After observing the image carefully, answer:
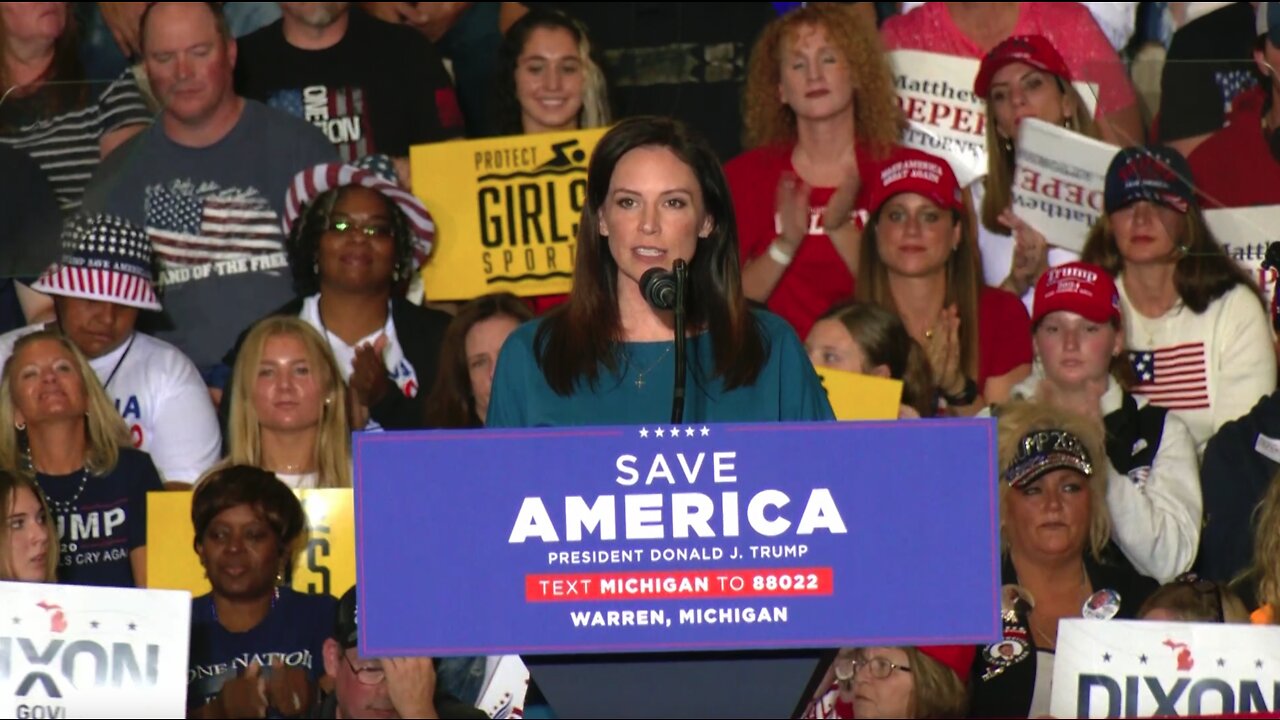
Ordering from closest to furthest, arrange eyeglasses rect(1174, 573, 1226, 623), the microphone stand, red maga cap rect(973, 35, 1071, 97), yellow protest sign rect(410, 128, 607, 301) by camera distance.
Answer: the microphone stand, eyeglasses rect(1174, 573, 1226, 623), red maga cap rect(973, 35, 1071, 97), yellow protest sign rect(410, 128, 607, 301)

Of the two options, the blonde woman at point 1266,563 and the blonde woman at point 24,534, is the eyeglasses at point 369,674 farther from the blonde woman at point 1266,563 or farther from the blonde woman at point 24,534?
the blonde woman at point 1266,563

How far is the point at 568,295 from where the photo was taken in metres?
5.05

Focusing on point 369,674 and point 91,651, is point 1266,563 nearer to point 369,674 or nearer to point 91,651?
point 369,674

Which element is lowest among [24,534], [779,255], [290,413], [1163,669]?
[1163,669]

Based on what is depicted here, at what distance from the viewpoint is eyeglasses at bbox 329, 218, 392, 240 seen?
647 centimetres

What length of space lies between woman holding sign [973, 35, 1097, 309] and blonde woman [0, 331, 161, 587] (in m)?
2.68

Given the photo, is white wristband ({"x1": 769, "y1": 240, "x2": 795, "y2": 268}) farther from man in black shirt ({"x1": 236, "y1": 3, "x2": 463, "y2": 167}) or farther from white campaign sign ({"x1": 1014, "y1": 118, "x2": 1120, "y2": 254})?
man in black shirt ({"x1": 236, "y1": 3, "x2": 463, "y2": 167})

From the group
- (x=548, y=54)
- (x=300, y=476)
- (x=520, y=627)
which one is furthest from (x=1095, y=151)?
(x=520, y=627)

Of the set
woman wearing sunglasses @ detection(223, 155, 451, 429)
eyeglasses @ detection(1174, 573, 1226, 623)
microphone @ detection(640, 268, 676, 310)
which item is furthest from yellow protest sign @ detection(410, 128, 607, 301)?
microphone @ detection(640, 268, 676, 310)

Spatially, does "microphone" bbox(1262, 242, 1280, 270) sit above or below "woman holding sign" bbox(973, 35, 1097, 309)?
below

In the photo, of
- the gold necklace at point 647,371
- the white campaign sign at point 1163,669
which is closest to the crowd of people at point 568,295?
the white campaign sign at point 1163,669

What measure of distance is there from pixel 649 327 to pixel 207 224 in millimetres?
3211

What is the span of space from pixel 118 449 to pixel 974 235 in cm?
260

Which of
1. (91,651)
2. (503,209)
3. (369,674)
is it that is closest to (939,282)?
(503,209)
